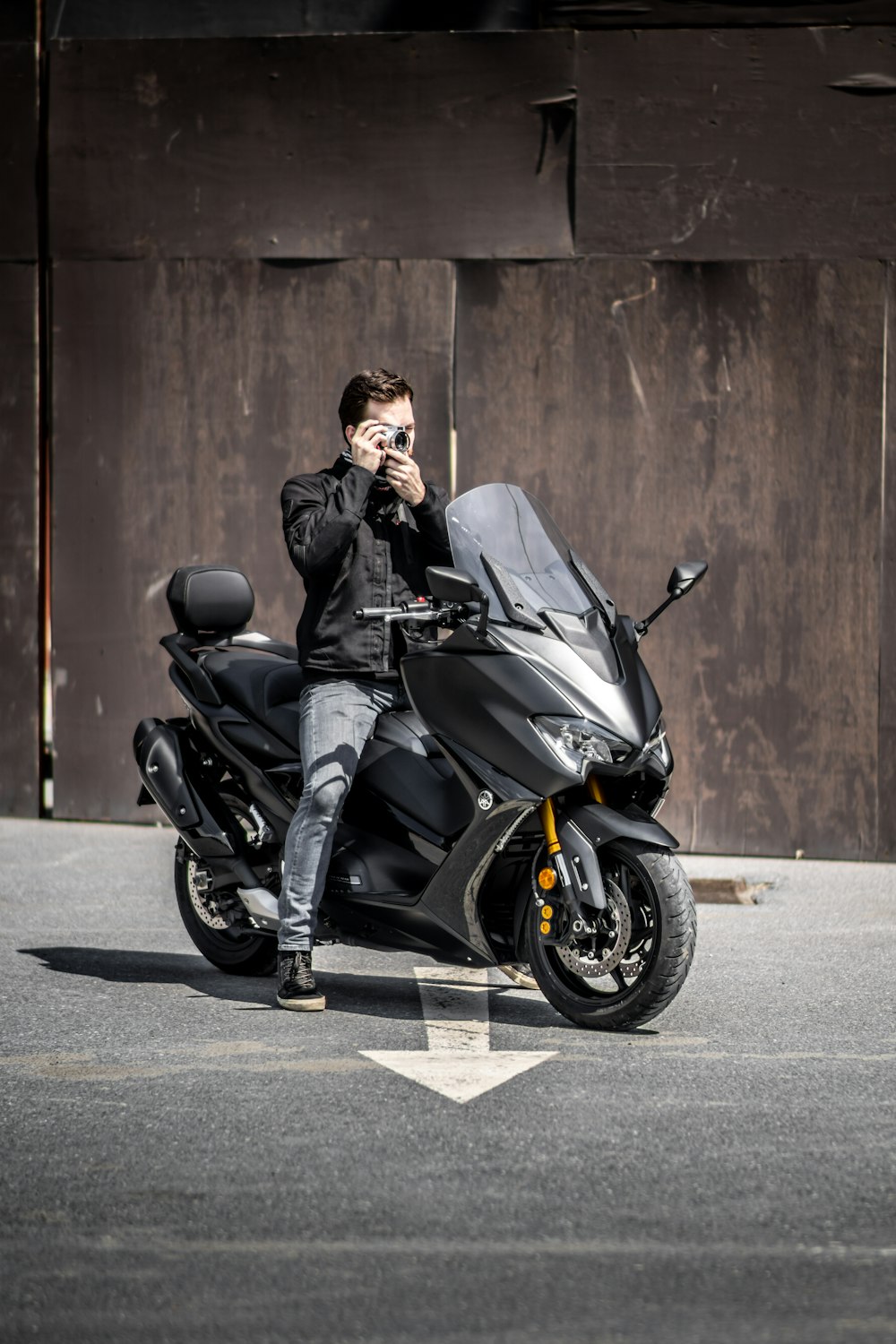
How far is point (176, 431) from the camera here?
32.0 ft

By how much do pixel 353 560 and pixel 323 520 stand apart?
207 mm

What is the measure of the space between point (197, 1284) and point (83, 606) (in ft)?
21.5

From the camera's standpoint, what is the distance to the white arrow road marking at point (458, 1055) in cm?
514

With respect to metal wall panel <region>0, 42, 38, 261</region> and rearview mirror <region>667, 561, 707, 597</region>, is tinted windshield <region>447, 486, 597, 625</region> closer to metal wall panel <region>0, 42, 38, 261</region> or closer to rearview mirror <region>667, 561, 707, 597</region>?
rearview mirror <region>667, 561, 707, 597</region>

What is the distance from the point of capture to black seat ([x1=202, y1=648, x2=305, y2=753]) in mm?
6270

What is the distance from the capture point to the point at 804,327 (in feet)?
30.1

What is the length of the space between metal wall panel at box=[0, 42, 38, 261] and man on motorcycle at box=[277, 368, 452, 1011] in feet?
14.1

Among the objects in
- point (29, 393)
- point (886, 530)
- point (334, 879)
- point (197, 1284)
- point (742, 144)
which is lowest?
point (197, 1284)

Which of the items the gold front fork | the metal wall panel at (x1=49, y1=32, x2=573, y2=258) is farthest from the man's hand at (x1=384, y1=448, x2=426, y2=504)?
the metal wall panel at (x1=49, y1=32, x2=573, y2=258)

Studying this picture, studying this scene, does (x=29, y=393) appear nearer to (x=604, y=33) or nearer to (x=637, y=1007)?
(x=604, y=33)

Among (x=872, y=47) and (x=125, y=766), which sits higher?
(x=872, y=47)

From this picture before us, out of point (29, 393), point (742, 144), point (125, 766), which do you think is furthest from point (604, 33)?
point (125, 766)

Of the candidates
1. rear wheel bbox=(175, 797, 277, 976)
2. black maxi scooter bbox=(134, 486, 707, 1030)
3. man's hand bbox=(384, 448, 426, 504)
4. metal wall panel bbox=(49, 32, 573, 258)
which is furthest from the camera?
metal wall panel bbox=(49, 32, 573, 258)

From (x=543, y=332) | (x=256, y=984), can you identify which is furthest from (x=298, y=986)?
(x=543, y=332)
